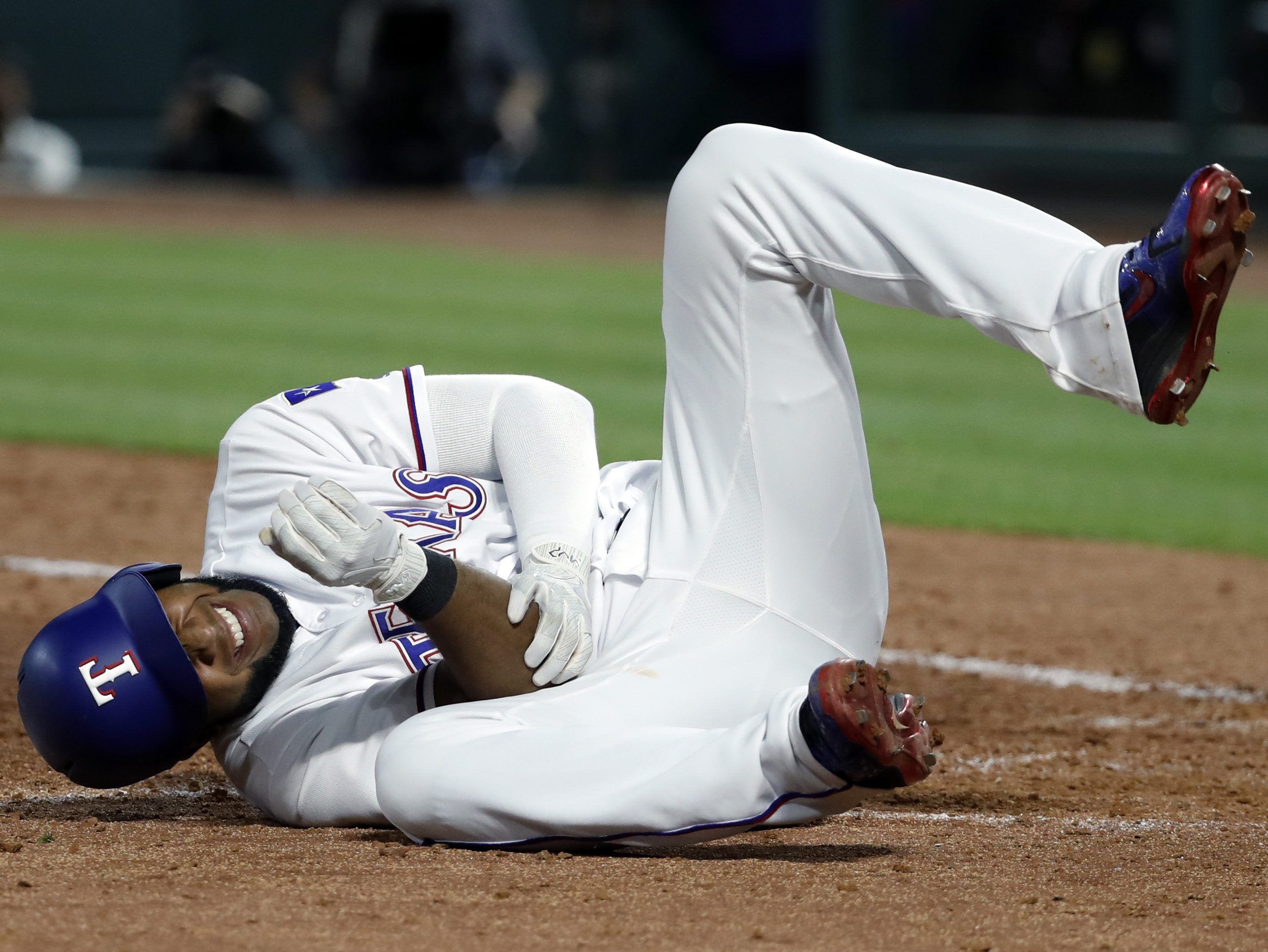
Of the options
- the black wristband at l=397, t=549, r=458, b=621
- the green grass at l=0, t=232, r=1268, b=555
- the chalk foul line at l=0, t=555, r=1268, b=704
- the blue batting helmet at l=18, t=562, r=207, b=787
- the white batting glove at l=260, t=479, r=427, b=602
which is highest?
the white batting glove at l=260, t=479, r=427, b=602

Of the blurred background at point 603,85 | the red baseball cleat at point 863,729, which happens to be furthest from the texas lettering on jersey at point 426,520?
the blurred background at point 603,85

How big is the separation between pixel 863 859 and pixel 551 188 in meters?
15.6

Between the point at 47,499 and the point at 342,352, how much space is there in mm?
2875

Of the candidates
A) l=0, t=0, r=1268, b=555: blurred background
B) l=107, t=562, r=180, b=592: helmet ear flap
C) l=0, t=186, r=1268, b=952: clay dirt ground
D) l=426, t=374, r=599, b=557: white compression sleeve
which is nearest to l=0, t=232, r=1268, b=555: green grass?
l=0, t=0, r=1268, b=555: blurred background

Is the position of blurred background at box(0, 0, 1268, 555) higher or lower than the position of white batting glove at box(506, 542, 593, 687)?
lower

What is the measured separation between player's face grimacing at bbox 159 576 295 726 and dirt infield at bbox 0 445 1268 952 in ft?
0.74

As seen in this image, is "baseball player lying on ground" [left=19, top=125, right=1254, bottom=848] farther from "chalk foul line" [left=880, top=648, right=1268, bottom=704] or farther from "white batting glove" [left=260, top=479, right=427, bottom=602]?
"chalk foul line" [left=880, top=648, right=1268, bottom=704]

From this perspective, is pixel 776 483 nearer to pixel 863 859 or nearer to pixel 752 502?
pixel 752 502

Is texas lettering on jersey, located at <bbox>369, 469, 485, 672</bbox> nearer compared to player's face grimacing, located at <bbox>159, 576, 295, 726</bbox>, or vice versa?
player's face grimacing, located at <bbox>159, 576, 295, 726</bbox>

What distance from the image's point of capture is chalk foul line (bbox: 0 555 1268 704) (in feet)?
13.0

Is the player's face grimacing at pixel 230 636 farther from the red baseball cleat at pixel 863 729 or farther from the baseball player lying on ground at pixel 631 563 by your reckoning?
the red baseball cleat at pixel 863 729

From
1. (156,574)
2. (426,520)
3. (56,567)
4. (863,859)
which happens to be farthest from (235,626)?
(56,567)

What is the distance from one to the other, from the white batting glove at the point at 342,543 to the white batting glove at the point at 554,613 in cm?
21

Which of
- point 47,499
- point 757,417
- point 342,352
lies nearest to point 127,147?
point 342,352
